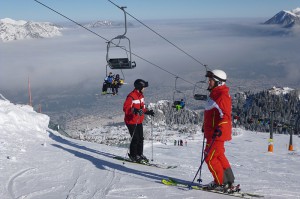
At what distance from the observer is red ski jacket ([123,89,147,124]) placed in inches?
383

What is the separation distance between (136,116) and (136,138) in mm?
627

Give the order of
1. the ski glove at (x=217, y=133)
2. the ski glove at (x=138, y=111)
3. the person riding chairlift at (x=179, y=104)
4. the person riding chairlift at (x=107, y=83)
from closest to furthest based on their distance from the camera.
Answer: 1. the ski glove at (x=217, y=133)
2. the ski glove at (x=138, y=111)
3. the person riding chairlift at (x=107, y=83)
4. the person riding chairlift at (x=179, y=104)

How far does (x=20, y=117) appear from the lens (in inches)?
596

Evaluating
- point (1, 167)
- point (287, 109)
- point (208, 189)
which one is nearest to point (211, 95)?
point (208, 189)

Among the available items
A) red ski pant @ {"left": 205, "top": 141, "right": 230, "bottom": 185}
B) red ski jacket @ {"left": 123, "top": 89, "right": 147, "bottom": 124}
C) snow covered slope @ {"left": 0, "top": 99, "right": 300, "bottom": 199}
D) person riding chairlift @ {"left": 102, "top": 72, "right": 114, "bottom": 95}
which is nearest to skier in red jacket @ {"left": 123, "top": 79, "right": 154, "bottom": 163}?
red ski jacket @ {"left": 123, "top": 89, "right": 147, "bottom": 124}

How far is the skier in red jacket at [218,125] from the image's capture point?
6.38 m

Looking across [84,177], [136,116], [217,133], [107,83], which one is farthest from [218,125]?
[107,83]

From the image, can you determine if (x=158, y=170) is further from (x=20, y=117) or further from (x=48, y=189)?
(x=20, y=117)

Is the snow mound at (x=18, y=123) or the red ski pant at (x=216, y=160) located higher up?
→ the red ski pant at (x=216, y=160)

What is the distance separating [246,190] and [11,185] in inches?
185

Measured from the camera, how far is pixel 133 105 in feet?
32.1

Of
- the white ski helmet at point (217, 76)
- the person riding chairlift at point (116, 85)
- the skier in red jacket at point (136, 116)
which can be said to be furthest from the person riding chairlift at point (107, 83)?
the white ski helmet at point (217, 76)

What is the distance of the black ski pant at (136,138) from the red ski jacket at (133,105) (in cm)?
14

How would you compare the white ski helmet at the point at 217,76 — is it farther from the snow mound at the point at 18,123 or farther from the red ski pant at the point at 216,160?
the snow mound at the point at 18,123
